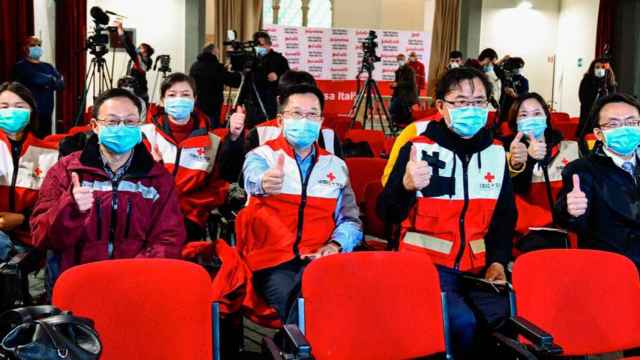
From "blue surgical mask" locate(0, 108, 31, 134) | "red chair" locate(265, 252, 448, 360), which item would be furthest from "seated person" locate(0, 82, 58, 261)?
"red chair" locate(265, 252, 448, 360)

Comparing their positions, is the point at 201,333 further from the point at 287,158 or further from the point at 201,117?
the point at 201,117

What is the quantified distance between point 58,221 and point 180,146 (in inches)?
48.7

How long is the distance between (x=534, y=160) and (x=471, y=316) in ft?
4.33

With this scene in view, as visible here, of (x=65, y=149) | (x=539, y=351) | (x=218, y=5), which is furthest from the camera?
(x=218, y=5)

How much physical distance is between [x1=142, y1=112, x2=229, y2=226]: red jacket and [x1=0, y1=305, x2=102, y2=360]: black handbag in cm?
193

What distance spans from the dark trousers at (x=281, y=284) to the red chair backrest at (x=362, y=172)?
1251mm

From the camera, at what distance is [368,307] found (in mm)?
2068

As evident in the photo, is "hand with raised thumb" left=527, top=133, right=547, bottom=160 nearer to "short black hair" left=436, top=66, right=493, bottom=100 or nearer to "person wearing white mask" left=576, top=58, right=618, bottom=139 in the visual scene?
"short black hair" left=436, top=66, right=493, bottom=100

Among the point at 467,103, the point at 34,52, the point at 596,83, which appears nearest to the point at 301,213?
the point at 467,103

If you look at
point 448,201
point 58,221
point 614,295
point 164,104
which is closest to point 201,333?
point 58,221

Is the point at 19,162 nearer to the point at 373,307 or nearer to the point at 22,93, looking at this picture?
the point at 22,93

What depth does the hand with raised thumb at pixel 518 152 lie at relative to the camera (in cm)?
328

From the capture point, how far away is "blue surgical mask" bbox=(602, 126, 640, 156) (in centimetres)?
277

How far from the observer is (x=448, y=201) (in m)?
2.60
